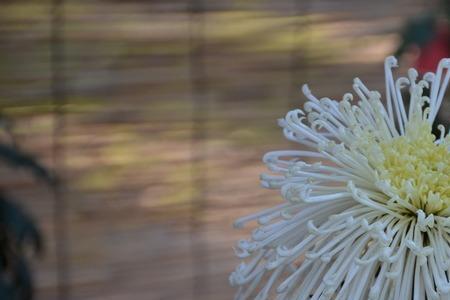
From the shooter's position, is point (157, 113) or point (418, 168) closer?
point (418, 168)

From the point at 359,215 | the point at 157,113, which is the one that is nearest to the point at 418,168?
the point at 359,215

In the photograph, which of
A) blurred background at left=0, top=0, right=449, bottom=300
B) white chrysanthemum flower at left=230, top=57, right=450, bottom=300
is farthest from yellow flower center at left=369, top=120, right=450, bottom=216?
blurred background at left=0, top=0, right=449, bottom=300

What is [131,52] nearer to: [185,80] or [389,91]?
[185,80]

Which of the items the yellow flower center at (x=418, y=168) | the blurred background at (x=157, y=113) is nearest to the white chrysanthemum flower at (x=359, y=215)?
the yellow flower center at (x=418, y=168)

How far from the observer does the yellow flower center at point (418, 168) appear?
71 centimetres

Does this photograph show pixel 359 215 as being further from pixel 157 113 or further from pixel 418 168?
pixel 157 113

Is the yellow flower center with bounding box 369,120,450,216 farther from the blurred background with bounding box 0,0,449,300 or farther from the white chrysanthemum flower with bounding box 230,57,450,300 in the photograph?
the blurred background with bounding box 0,0,449,300

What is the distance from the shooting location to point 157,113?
251cm

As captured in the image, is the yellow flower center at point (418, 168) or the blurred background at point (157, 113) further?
the blurred background at point (157, 113)

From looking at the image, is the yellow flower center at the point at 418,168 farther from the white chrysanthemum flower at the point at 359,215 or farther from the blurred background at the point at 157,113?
the blurred background at the point at 157,113

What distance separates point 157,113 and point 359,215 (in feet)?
5.93

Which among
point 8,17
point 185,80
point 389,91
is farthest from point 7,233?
point 389,91

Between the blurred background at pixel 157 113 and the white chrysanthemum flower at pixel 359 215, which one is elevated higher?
the white chrysanthemum flower at pixel 359 215

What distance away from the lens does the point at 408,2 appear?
272 centimetres
